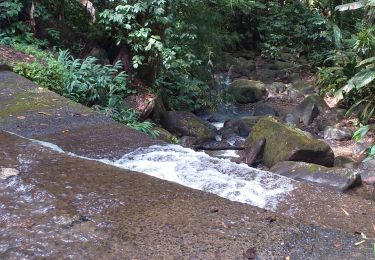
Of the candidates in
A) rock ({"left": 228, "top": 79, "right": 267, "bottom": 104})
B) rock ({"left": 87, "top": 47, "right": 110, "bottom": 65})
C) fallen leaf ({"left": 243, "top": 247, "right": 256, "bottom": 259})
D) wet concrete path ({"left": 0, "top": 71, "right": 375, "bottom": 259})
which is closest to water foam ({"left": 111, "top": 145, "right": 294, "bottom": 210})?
wet concrete path ({"left": 0, "top": 71, "right": 375, "bottom": 259})

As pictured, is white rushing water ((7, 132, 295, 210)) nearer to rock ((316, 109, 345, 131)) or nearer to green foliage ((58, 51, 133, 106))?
green foliage ((58, 51, 133, 106))

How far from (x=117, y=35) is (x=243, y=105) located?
18.3 feet

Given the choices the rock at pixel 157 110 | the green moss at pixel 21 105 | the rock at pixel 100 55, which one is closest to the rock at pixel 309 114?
the rock at pixel 157 110

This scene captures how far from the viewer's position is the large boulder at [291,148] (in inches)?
278

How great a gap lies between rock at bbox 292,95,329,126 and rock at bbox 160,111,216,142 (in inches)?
126

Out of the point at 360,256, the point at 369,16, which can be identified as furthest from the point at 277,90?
the point at 360,256

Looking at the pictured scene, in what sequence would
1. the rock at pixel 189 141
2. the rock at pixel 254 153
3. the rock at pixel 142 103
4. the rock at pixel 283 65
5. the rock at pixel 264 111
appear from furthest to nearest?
1. the rock at pixel 283 65
2. the rock at pixel 264 111
3. the rock at pixel 189 141
4. the rock at pixel 142 103
5. the rock at pixel 254 153

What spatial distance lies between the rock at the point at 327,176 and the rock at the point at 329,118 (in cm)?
489

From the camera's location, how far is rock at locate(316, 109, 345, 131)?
10.7 m

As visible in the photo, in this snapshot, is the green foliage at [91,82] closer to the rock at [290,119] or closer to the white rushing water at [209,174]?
the white rushing water at [209,174]

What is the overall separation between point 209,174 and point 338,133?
711 centimetres

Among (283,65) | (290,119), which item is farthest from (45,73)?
(283,65)

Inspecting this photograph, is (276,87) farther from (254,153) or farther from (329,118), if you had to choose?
(254,153)

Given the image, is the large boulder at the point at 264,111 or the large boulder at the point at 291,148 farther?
the large boulder at the point at 264,111
